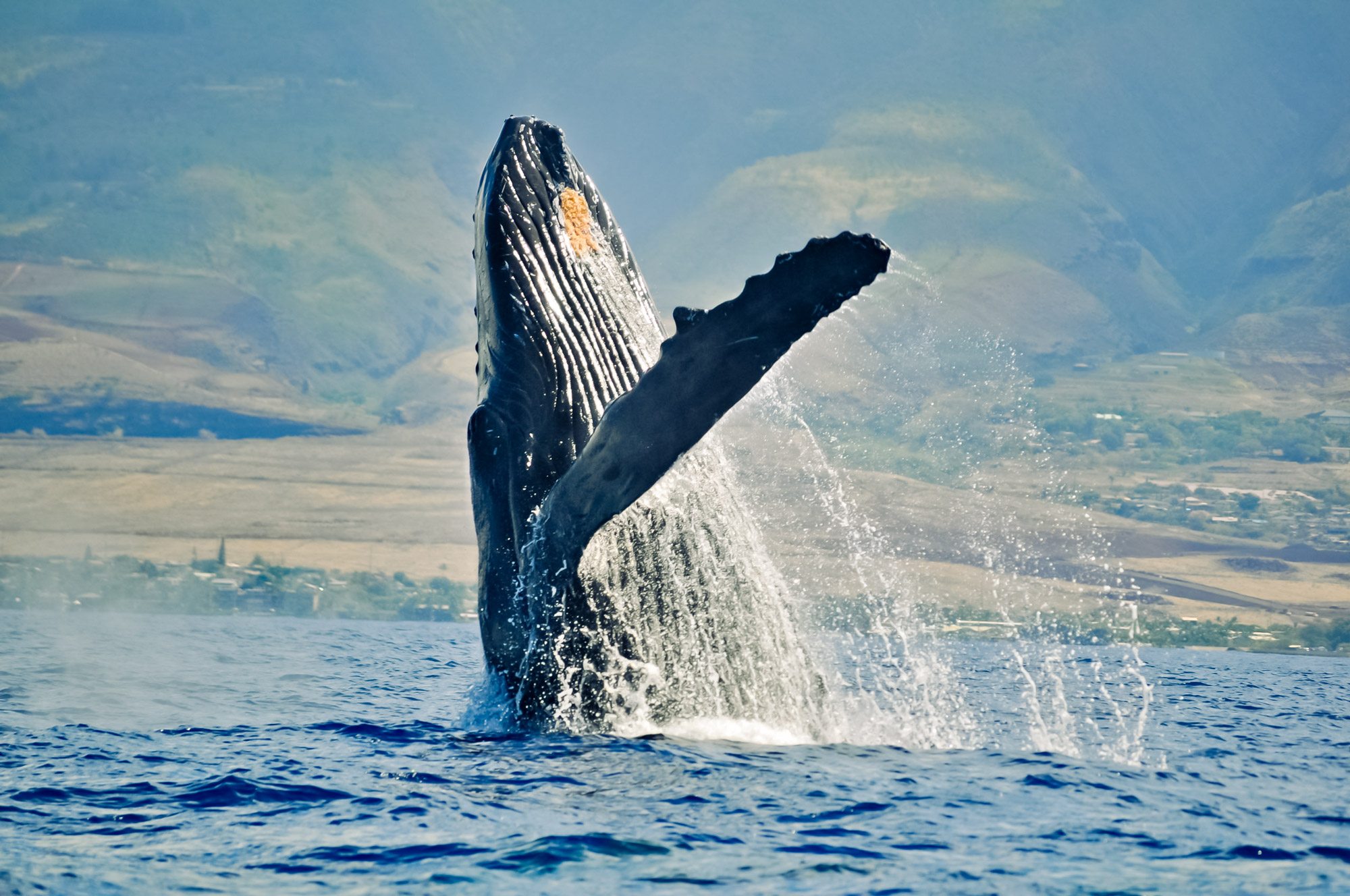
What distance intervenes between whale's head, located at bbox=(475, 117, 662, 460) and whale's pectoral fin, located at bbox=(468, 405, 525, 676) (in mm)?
212

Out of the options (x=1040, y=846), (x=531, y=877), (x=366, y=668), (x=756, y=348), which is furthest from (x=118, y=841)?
(x=366, y=668)

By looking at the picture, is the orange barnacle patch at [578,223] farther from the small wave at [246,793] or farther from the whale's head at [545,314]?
the small wave at [246,793]

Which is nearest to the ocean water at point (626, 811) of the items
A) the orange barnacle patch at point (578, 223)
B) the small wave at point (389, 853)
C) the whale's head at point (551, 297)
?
the small wave at point (389, 853)

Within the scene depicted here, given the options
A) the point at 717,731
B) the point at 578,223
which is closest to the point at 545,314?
the point at 578,223

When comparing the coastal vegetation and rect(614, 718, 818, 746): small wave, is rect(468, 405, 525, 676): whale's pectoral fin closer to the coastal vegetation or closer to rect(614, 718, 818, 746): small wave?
rect(614, 718, 818, 746): small wave

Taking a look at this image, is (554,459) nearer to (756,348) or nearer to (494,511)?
(494,511)

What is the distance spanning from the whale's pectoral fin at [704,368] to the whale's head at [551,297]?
47.6 inches

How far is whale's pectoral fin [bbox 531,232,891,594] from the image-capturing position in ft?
21.2

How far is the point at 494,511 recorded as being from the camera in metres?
8.60

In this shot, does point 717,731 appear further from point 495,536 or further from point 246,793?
point 246,793

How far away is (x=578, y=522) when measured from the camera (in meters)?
7.45

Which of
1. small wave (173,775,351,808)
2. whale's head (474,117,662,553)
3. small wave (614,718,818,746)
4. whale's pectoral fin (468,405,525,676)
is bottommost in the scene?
small wave (173,775,351,808)

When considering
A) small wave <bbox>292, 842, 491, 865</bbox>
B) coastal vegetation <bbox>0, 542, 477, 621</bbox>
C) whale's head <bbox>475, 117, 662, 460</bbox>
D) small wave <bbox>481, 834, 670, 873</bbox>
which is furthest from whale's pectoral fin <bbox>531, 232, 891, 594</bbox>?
coastal vegetation <bbox>0, 542, 477, 621</bbox>

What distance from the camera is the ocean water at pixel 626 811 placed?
20.6 ft
